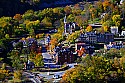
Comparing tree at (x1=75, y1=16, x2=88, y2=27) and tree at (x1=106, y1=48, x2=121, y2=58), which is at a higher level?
tree at (x1=75, y1=16, x2=88, y2=27)

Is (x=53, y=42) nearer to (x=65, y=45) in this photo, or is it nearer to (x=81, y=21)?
(x=65, y=45)

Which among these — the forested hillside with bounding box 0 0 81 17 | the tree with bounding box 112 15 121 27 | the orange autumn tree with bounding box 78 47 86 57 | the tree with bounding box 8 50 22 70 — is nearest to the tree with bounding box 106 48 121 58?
the orange autumn tree with bounding box 78 47 86 57

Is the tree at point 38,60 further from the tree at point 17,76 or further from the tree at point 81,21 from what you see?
the tree at point 81,21

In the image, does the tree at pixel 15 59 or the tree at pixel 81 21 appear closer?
the tree at pixel 15 59

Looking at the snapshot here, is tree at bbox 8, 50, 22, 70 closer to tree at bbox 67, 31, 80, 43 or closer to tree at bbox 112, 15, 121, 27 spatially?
tree at bbox 67, 31, 80, 43

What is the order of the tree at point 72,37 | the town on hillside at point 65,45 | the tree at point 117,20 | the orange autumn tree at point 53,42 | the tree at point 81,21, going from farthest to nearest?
1. the tree at point 81,21
2. the tree at point 117,20
3. the tree at point 72,37
4. the orange autumn tree at point 53,42
5. the town on hillside at point 65,45

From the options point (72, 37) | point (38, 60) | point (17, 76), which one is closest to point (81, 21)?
point (72, 37)

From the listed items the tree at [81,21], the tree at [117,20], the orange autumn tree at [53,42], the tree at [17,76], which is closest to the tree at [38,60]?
the tree at [17,76]

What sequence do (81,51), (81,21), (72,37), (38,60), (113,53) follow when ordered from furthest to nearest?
(81,21) → (72,37) → (81,51) → (113,53) → (38,60)

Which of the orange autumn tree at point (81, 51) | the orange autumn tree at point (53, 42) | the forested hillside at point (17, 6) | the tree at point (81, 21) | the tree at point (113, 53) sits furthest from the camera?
the forested hillside at point (17, 6)

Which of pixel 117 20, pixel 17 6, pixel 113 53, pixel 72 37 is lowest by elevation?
pixel 113 53

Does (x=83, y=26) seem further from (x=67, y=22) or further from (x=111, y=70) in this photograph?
(x=111, y=70)
